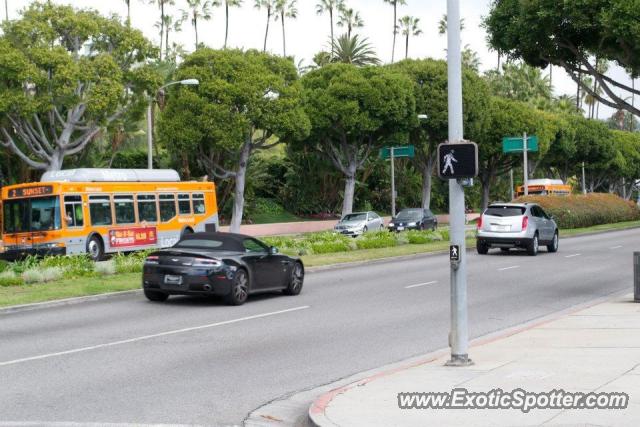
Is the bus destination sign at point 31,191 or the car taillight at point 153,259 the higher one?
the bus destination sign at point 31,191

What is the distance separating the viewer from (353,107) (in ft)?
176

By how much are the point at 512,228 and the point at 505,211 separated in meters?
0.74

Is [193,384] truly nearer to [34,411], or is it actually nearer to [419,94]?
[34,411]

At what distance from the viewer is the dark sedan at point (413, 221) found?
4991 centimetres

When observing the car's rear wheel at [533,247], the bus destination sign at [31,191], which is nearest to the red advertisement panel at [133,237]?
the bus destination sign at [31,191]

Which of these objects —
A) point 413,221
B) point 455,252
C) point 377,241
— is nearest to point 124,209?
point 377,241

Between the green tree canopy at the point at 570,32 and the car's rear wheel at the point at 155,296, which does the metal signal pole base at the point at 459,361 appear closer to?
the car's rear wheel at the point at 155,296

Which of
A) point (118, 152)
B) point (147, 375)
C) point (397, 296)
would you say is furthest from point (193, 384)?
point (118, 152)

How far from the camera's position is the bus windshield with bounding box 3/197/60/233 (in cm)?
3023

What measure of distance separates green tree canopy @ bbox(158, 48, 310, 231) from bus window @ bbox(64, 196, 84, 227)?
17.4 meters

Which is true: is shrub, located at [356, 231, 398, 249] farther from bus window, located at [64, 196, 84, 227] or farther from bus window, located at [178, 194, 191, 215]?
bus window, located at [64, 196, 84, 227]

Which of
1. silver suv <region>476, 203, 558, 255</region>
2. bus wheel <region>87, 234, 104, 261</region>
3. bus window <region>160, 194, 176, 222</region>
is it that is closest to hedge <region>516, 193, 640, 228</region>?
silver suv <region>476, 203, 558, 255</region>

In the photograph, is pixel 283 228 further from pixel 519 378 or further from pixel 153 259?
pixel 519 378

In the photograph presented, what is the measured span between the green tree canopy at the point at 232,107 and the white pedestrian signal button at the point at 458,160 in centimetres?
3796
